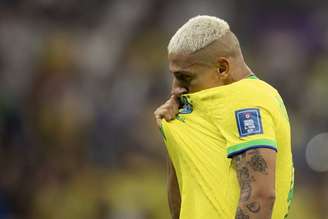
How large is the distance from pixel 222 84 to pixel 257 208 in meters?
0.48

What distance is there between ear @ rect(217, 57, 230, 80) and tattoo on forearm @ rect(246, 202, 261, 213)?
48 cm

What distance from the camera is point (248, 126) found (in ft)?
11.2

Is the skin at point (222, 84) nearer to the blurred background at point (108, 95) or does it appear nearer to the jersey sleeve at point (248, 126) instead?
the jersey sleeve at point (248, 126)

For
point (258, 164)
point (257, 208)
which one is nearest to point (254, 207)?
point (257, 208)

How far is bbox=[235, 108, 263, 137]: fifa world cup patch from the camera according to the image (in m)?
3.41

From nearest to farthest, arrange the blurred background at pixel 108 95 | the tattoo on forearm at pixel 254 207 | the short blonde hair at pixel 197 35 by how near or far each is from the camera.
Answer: the tattoo on forearm at pixel 254 207 → the short blonde hair at pixel 197 35 → the blurred background at pixel 108 95

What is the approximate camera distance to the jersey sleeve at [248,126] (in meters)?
3.41

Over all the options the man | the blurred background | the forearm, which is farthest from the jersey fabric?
the blurred background

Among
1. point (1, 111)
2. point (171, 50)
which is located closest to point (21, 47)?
point (1, 111)

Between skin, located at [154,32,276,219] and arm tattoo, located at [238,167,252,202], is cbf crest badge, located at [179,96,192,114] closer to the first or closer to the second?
skin, located at [154,32,276,219]

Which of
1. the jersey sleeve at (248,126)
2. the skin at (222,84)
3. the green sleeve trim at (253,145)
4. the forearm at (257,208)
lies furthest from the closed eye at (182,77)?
the forearm at (257,208)

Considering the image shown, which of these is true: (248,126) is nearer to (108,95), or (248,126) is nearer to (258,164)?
(258,164)

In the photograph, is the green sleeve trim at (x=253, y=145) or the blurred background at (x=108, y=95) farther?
the blurred background at (x=108, y=95)

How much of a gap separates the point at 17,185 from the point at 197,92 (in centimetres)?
559
